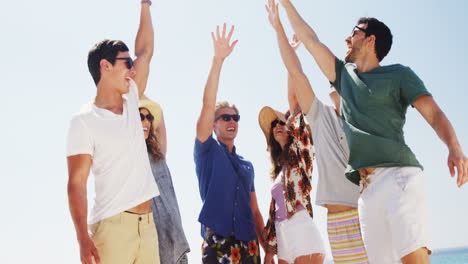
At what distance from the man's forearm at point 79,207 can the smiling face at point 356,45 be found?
2793 mm

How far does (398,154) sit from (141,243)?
2.26m

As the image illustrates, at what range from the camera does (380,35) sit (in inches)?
189

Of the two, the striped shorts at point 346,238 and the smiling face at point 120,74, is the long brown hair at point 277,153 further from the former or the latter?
the smiling face at point 120,74

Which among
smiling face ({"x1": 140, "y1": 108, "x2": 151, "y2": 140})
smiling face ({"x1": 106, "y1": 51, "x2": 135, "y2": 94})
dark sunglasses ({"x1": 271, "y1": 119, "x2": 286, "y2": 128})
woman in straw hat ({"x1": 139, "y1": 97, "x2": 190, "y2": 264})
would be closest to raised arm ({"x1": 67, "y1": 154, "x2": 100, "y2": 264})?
smiling face ({"x1": 106, "y1": 51, "x2": 135, "y2": 94})

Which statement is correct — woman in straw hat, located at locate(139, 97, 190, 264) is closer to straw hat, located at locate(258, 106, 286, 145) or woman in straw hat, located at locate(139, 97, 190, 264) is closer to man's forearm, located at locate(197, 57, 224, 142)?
man's forearm, located at locate(197, 57, 224, 142)

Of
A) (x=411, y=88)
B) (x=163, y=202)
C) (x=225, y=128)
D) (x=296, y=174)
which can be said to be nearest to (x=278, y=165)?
(x=296, y=174)

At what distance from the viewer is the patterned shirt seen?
5936mm

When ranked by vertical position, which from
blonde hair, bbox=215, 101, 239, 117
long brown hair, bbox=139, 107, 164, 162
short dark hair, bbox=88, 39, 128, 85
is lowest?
long brown hair, bbox=139, 107, 164, 162

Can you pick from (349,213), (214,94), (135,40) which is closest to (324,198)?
(349,213)

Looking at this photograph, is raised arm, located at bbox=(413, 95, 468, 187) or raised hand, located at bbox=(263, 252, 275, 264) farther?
raised hand, located at bbox=(263, 252, 275, 264)

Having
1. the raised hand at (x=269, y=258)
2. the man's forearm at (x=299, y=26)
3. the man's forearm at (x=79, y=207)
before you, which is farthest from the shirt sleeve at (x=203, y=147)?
the man's forearm at (x=79, y=207)

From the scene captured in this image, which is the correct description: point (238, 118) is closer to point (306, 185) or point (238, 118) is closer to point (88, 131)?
point (306, 185)

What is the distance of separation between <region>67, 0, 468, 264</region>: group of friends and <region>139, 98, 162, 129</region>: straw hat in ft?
0.04

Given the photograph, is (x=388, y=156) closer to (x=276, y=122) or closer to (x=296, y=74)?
(x=296, y=74)
